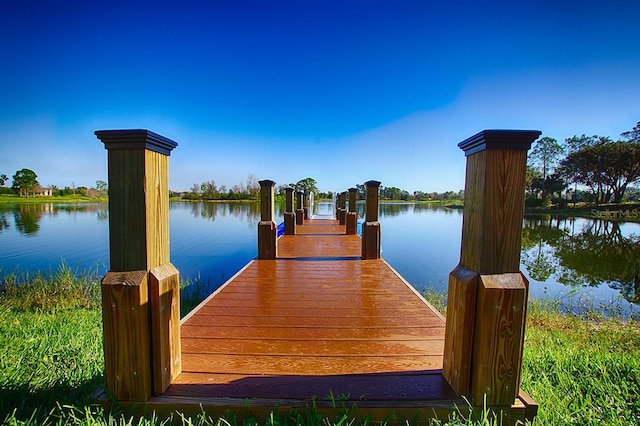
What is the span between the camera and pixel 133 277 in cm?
127

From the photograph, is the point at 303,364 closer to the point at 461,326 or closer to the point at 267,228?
the point at 461,326

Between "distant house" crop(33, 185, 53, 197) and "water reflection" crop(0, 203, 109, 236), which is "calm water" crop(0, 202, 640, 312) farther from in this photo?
"distant house" crop(33, 185, 53, 197)

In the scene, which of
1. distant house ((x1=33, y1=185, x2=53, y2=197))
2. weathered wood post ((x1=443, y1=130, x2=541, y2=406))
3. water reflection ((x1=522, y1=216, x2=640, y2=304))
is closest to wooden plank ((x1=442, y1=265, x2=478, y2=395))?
weathered wood post ((x1=443, y1=130, x2=541, y2=406))

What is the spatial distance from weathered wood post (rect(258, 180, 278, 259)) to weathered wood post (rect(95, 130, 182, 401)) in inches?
128

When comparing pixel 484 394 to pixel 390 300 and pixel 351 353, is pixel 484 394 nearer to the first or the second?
pixel 351 353

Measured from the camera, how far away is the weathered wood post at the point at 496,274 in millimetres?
1242

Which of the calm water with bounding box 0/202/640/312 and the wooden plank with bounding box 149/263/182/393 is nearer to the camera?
the wooden plank with bounding box 149/263/182/393

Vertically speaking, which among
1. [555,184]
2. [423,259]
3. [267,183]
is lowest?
[423,259]

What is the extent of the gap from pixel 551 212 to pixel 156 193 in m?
42.0

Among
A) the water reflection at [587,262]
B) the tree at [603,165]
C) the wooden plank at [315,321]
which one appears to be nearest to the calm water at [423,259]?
the water reflection at [587,262]

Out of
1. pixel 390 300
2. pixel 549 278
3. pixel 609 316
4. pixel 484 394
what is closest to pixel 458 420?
pixel 484 394

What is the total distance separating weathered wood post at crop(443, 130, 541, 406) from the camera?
4.08ft

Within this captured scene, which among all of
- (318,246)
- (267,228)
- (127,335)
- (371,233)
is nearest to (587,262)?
(371,233)

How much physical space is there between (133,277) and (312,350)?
1165mm
